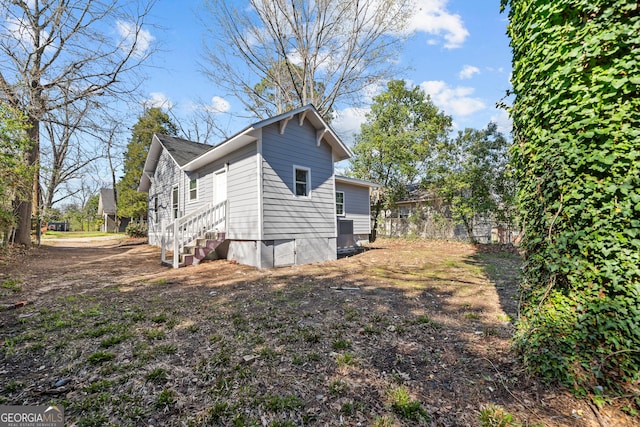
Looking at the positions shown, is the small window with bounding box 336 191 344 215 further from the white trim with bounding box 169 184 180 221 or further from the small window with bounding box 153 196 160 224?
the small window with bounding box 153 196 160 224

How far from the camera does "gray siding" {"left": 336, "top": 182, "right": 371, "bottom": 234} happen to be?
47.2 feet

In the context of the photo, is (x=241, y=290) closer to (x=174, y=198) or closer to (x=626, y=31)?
(x=626, y=31)

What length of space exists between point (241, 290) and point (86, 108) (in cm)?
1168

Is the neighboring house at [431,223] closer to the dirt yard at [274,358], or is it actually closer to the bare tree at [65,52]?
the dirt yard at [274,358]

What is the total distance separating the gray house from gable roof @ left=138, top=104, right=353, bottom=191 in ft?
0.11

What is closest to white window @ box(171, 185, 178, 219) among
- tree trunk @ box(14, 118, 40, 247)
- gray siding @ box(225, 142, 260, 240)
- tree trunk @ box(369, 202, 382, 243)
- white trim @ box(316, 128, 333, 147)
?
tree trunk @ box(14, 118, 40, 247)

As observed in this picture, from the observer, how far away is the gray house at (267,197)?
8055 mm

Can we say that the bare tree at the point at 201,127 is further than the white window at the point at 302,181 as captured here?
Yes

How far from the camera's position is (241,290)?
5527 millimetres

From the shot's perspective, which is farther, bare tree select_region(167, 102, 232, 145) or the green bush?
bare tree select_region(167, 102, 232, 145)

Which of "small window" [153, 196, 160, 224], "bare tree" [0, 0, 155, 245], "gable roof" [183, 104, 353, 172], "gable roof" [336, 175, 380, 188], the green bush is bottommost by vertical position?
the green bush

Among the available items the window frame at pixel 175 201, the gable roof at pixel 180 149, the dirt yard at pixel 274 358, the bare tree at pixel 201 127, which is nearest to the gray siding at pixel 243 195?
the dirt yard at pixel 274 358

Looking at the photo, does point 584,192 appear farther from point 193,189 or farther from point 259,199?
point 193,189

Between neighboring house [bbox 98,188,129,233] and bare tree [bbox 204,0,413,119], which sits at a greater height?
bare tree [bbox 204,0,413,119]
